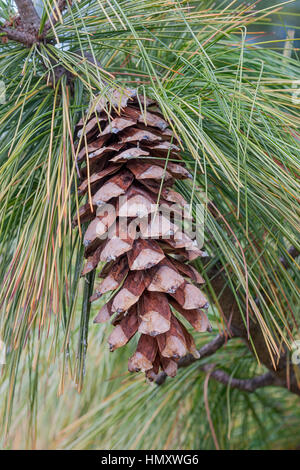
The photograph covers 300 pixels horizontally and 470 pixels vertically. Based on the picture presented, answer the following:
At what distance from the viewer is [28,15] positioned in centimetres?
36

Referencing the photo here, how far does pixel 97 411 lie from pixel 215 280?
0.97 ft

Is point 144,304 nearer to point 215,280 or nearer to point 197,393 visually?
point 215,280

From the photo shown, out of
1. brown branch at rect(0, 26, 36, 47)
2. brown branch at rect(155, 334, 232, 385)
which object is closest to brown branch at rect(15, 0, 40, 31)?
brown branch at rect(0, 26, 36, 47)

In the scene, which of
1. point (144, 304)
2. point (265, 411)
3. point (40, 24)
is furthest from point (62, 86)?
point (265, 411)

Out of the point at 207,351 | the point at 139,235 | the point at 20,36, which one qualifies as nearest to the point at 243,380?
the point at 207,351

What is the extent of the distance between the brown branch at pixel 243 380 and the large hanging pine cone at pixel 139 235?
323 millimetres

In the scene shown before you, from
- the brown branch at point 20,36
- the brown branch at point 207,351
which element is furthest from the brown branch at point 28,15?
the brown branch at point 207,351

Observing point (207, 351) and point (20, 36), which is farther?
point (207, 351)

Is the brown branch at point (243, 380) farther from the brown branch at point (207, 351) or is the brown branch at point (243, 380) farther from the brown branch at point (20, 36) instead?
the brown branch at point (20, 36)

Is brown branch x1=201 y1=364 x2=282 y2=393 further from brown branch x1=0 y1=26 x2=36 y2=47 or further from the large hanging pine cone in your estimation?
brown branch x1=0 y1=26 x2=36 y2=47

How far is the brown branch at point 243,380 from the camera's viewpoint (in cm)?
62

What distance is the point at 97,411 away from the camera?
2.23 feet

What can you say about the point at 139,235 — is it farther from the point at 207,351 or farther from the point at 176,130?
the point at 207,351

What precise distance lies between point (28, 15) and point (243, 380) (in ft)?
1.77
